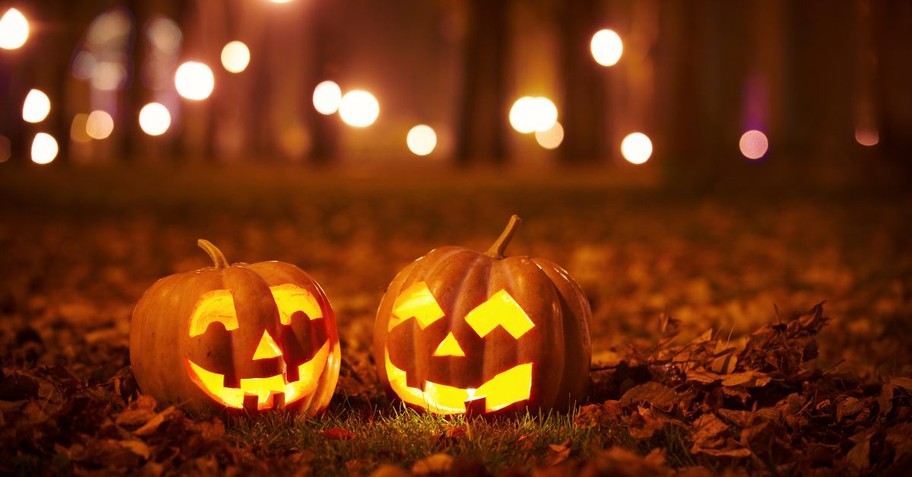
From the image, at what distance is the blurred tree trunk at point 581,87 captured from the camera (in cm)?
2542

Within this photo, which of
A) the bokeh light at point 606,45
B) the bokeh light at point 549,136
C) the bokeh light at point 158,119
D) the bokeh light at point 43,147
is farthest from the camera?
the bokeh light at point 549,136

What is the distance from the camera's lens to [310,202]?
13945 mm

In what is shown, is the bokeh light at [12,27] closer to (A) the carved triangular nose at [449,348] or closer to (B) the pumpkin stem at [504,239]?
(B) the pumpkin stem at [504,239]

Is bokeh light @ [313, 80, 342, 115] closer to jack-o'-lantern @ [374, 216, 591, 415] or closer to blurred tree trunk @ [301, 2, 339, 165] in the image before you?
blurred tree trunk @ [301, 2, 339, 165]

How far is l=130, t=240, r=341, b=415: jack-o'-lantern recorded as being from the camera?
3025 millimetres

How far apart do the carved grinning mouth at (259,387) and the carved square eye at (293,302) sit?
17cm

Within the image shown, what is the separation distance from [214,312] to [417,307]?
0.72m

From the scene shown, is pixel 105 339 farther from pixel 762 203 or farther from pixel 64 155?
pixel 64 155

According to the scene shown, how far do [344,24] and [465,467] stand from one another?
79.4 feet

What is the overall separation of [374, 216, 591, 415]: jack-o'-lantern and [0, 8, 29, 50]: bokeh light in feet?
44.2

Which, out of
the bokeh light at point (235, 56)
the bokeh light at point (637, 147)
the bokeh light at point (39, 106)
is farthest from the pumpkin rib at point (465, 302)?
the bokeh light at point (637, 147)

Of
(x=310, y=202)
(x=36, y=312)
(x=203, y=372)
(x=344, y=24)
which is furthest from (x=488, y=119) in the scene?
(x=203, y=372)

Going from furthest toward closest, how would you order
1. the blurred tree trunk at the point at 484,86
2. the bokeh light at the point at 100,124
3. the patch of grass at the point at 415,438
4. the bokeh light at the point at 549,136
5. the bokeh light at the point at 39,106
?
the bokeh light at the point at 549,136 → the bokeh light at the point at 100,124 → the bokeh light at the point at 39,106 → the blurred tree trunk at the point at 484,86 → the patch of grass at the point at 415,438

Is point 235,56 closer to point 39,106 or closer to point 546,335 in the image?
point 39,106
